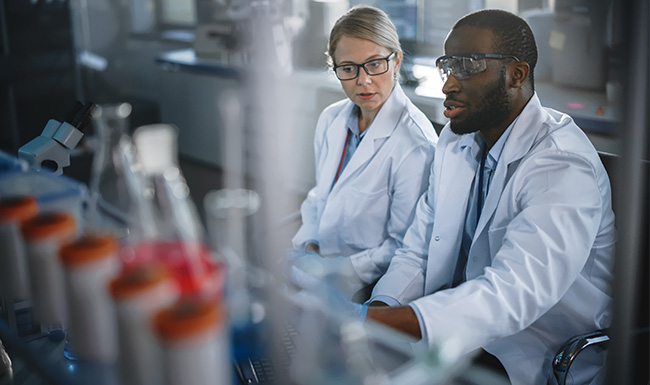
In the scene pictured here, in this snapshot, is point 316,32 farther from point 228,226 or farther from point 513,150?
point 228,226

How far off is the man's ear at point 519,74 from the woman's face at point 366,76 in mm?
471

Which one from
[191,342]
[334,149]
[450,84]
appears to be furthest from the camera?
[334,149]

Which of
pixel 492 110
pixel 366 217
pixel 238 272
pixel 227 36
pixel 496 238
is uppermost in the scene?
pixel 227 36

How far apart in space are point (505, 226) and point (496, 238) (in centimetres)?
4

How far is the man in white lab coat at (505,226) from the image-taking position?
1176 mm

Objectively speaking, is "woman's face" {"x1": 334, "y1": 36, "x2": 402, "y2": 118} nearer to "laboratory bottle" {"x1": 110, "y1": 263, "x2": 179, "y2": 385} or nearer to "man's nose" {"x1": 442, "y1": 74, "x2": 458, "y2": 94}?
"man's nose" {"x1": 442, "y1": 74, "x2": 458, "y2": 94}

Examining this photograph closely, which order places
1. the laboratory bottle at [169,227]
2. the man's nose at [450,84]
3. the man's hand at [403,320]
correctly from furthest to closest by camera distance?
1. the man's nose at [450,84]
2. the man's hand at [403,320]
3. the laboratory bottle at [169,227]

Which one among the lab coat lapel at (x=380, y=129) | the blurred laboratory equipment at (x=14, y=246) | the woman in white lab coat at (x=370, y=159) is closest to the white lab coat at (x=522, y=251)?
the woman in white lab coat at (x=370, y=159)

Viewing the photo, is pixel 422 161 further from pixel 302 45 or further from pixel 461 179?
pixel 302 45

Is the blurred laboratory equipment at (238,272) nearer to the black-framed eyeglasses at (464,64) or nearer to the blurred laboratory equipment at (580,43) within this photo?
the black-framed eyeglasses at (464,64)

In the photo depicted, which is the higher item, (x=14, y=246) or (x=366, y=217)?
(x=14, y=246)

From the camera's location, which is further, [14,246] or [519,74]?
[519,74]

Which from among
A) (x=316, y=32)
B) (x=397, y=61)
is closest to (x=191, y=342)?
(x=397, y=61)

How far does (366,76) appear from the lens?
5.80ft
